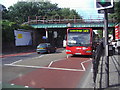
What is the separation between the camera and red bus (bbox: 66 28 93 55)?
666 inches

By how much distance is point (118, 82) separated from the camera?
660cm

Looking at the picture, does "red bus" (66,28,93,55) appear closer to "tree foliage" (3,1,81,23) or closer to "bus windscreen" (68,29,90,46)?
"bus windscreen" (68,29,90,46)

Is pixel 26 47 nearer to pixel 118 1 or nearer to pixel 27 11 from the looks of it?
pixel 118 1

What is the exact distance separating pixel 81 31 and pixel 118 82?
35.9 ft

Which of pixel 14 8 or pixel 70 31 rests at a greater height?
pixel 14 8

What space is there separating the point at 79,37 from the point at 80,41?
16.0 inches

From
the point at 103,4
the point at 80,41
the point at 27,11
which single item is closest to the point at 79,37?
the point at 80,41

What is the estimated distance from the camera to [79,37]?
1711cm

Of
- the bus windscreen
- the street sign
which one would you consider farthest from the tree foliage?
the street sign

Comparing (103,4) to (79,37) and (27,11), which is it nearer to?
(79,37)

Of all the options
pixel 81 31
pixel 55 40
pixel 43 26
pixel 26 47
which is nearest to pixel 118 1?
pixel 81 31

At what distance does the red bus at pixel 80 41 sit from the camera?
16.9 m

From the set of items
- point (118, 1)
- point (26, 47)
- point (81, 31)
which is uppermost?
point (118, 1)

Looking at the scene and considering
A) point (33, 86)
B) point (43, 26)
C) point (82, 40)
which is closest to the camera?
point (33, 86)
